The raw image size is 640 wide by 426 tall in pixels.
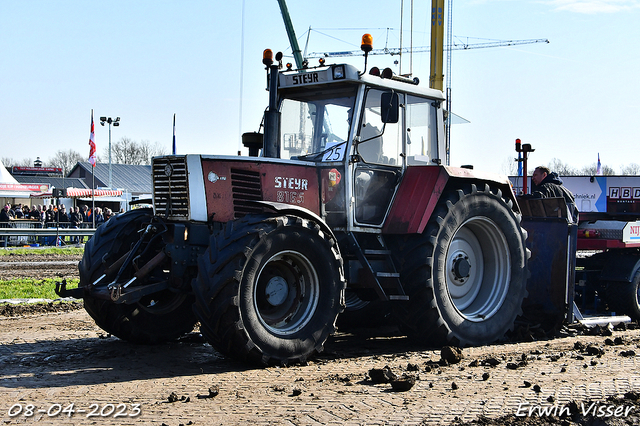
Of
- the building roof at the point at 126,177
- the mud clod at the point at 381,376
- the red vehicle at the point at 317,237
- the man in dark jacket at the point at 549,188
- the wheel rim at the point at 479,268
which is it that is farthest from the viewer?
the building roof at the point at 126,177

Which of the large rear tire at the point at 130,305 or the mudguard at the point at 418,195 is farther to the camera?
the mudguard at the point at 418,195

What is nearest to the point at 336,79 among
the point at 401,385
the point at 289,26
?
the point at 401,385

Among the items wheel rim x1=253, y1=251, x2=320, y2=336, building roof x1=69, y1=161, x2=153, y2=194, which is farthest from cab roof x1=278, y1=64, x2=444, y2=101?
building roof x1=69, y1=161, x2=153, y2=194

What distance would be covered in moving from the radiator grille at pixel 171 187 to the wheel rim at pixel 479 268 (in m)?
3.12

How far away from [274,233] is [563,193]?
228 inches

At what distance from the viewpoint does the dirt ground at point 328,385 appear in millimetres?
4602

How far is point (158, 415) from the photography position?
180 inches

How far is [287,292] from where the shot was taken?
6.47 m

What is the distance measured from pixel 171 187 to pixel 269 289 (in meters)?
1.47

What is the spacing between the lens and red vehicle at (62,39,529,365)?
605 centimetres

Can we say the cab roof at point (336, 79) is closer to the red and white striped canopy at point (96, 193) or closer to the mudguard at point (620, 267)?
the mudguard at point (620, 267)

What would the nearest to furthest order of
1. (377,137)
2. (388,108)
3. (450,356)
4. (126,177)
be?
(450,356)
(388,108)
(377,137)
(126,177)

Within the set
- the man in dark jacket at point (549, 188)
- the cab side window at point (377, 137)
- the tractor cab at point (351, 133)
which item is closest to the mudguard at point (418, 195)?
the tractor cab at point (351, 133)

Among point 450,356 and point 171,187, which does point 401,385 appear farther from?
point 171,187
